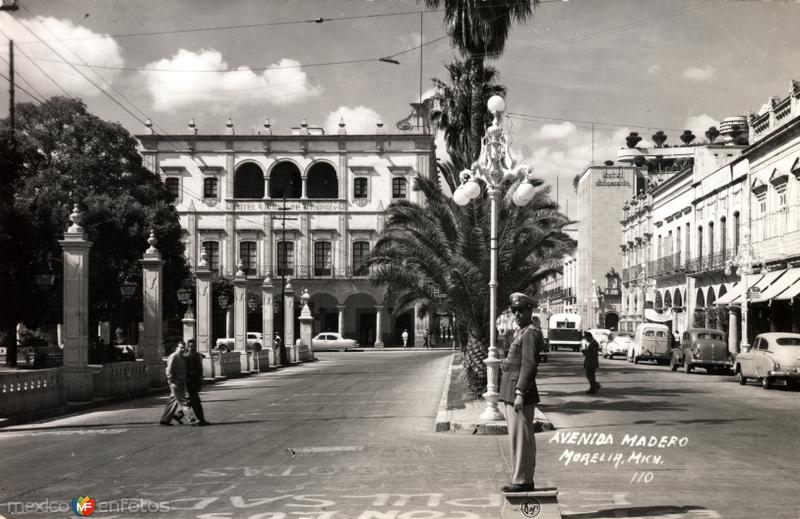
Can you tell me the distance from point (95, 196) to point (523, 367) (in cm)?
3665

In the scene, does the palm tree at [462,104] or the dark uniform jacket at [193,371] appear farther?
the palm tree at [462,104]

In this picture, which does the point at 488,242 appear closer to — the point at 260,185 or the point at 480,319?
the point at 480,319

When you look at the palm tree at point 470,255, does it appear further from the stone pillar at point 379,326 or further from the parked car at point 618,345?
the stone pillar at point 379,326

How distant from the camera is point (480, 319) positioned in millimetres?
20609

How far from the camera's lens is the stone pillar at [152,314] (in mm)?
23969

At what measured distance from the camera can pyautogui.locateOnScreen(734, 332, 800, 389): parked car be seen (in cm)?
2386

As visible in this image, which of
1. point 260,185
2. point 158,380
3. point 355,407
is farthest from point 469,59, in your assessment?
point 260,185

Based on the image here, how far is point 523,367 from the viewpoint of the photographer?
8.00m

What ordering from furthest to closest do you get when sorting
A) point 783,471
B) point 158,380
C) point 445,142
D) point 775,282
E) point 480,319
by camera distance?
point 445,142 → point 775,282 → point 158,380 → point 480,319 → point 783,471

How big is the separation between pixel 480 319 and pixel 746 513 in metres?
13.0

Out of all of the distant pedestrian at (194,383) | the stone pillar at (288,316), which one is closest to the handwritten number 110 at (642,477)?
the distant pedestrian at (194,383)

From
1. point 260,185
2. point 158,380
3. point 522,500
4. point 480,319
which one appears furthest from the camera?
point 260,185

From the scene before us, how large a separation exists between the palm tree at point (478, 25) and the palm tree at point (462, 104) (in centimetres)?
17

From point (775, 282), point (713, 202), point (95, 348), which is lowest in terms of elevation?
point (95, 348)
